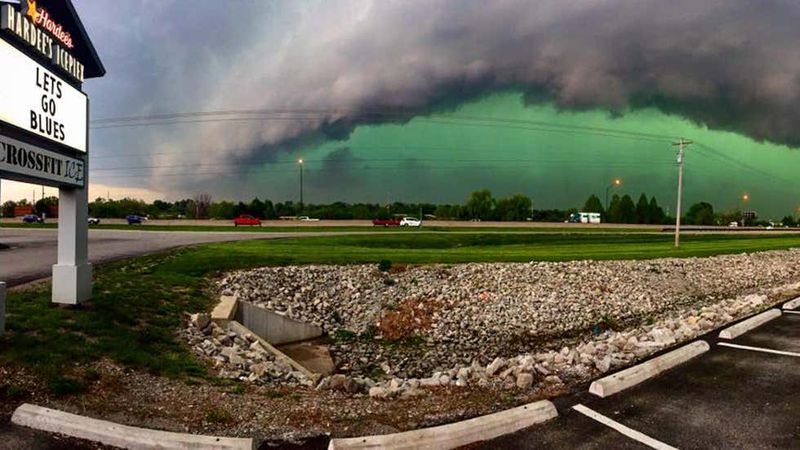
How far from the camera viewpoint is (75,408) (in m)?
6.18

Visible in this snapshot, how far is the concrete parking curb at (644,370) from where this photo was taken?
6902 millimetres

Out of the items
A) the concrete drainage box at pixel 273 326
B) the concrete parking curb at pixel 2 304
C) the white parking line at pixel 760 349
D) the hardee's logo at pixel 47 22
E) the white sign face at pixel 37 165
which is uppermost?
the hardee's logo at pixel 47 22

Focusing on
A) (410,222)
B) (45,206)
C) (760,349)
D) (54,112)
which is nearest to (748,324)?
(760,349)

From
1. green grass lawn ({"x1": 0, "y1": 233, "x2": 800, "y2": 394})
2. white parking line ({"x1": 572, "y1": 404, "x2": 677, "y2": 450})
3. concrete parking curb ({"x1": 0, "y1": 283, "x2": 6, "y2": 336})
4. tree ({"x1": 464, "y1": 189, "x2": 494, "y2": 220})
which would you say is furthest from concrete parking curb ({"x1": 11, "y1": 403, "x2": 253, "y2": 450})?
tree ({"x1": 464, "y1": 189, "x2": 494, "y2": 220})

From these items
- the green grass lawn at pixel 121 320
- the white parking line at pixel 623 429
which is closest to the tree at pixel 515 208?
the green grass lawn at pixel 121 320

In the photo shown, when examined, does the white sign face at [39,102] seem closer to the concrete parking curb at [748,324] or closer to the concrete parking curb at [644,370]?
the concrete parking curb at [644,370]

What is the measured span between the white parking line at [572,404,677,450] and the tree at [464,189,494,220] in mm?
121111

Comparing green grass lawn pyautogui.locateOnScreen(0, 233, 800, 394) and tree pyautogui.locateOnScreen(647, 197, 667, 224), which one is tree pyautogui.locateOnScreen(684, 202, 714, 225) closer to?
tree pyautogui.locateOnScreen(647, 197, 667, 224)

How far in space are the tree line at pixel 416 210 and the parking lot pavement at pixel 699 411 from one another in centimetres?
7884

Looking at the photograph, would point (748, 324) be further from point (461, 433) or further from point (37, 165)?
point (37, 165)

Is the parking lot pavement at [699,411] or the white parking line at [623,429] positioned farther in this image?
the parking lot pavement at [699,411]

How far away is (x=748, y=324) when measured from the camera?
440 inches

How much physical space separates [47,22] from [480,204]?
12294 centimetres

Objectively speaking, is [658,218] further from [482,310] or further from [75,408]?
[75,408]
